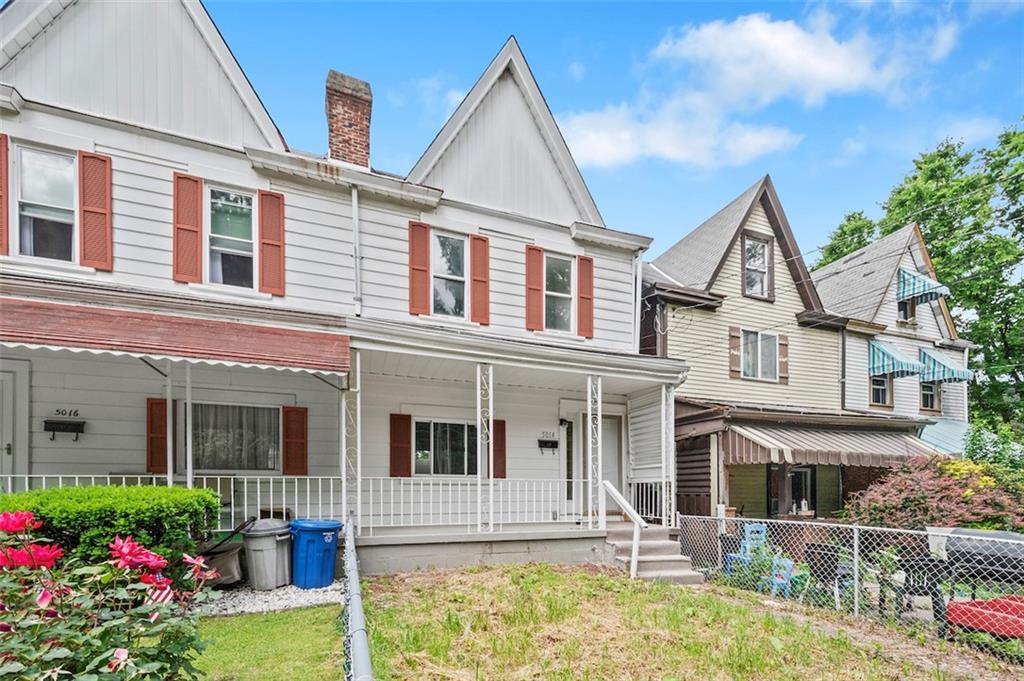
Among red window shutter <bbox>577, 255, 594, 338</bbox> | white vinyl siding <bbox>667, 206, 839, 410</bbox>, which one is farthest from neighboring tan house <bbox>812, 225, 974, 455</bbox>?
red window shutter <bbox>577, 255, 594, 338</bbox>

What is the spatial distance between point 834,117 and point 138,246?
1858 cm

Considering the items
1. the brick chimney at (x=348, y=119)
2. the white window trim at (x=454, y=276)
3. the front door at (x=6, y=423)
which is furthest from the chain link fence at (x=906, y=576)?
the front door at (x=6, y=423)

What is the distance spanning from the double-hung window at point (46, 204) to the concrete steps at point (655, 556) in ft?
31.4

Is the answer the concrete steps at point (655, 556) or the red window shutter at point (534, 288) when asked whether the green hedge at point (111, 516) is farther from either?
the red window shutter at point (534, 288)

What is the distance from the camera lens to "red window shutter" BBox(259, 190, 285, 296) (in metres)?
9.39

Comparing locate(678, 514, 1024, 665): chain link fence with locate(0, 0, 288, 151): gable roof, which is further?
locate(0, 0, 288, 151): gable roof

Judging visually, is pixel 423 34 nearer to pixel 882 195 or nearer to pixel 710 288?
pixel 710 288

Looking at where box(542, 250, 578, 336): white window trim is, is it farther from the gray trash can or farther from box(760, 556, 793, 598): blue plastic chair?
the gray trash can

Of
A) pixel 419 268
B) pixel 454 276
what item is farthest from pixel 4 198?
pixel 454 276

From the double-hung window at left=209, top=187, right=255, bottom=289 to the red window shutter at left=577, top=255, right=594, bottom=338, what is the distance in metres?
6.35

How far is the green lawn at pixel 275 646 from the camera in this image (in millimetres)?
4465

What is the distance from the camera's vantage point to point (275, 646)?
5.14 metres

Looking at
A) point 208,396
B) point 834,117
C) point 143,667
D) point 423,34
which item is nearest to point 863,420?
point 834,117

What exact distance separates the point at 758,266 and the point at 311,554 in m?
14.4
